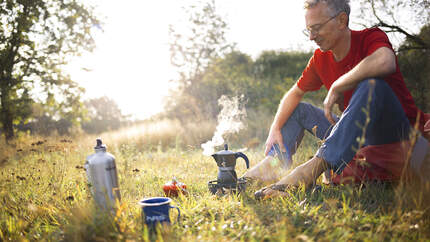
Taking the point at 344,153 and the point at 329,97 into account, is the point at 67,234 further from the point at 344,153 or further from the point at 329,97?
the point at 329,97

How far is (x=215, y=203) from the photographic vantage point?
210 centimetres

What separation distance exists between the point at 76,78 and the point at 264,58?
9.31m

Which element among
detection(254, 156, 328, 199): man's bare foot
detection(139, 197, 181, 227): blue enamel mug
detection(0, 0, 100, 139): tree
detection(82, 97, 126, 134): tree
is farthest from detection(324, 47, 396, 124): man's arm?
detection(82, 97, 126, 134): tree

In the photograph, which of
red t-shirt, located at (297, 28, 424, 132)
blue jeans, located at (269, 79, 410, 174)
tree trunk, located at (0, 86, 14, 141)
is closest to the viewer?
blue jeans, located at (269, 79, 410, 174)

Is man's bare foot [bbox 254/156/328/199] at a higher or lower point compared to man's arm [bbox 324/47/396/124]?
lower

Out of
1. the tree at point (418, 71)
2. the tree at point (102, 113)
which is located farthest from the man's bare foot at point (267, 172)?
the tree at point (102, 113)

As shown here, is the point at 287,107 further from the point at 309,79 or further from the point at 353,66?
the point at 353,66

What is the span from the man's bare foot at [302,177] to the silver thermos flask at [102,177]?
1.05 m

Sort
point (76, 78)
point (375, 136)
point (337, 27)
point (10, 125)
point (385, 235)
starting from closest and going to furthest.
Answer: point (385, 235)
point (375, 136)
point (337, 27)
point (10, 125)
point (76, 78)

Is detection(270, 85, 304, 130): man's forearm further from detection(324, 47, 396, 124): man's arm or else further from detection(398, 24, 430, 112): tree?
detection(398, 24, 430, 112): tree

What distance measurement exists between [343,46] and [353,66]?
0.18 meters

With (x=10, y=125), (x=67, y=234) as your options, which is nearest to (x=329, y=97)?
(x=67, y=234)

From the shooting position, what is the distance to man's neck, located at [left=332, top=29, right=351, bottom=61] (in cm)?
229

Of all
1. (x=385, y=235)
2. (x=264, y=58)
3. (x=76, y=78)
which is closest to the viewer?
(x=385, y=235)
